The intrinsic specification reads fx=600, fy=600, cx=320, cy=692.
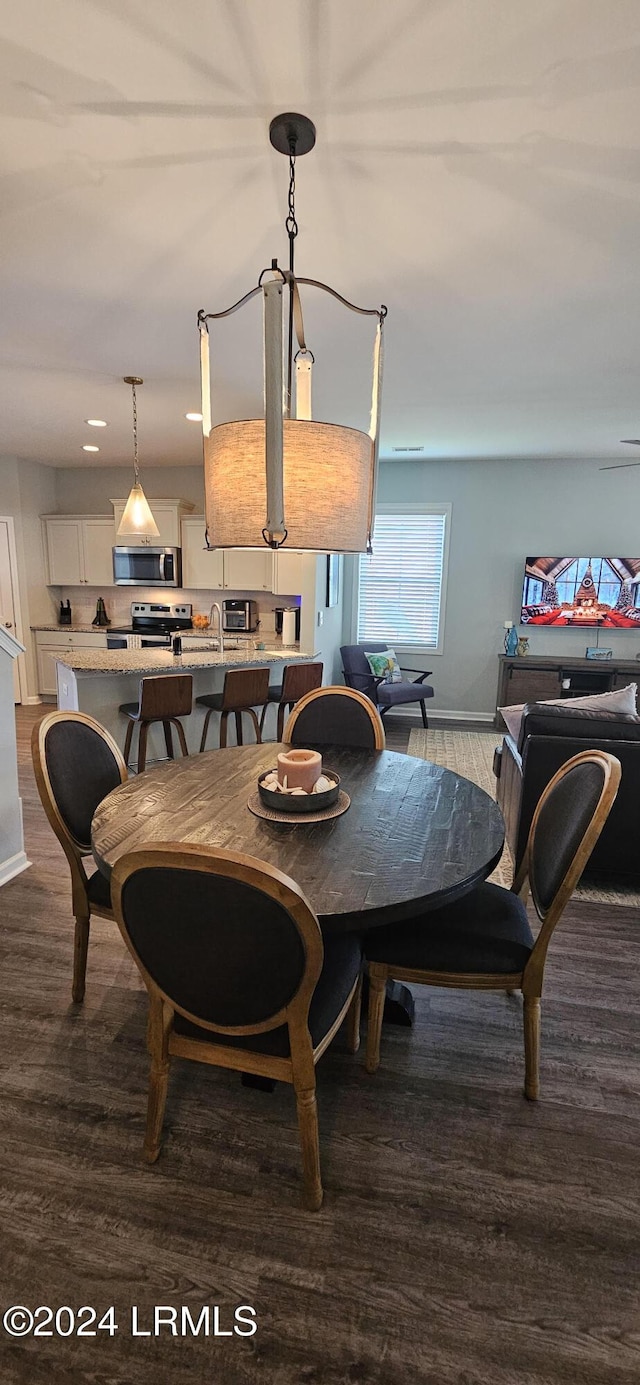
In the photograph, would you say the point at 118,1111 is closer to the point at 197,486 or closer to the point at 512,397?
the point at 512,397

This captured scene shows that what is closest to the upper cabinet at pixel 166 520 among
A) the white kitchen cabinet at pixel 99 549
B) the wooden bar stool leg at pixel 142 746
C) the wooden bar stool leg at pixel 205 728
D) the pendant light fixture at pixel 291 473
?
the white kitchen cabinet at pixel 99 549

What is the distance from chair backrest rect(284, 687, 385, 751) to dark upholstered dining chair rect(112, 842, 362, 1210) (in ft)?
4.18

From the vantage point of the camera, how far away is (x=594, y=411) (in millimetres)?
4117

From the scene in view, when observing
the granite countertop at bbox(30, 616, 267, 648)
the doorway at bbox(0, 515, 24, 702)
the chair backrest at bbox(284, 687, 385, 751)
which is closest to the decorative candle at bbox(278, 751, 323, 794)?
the chair backrest at bbox(284, 687, 385, 751)

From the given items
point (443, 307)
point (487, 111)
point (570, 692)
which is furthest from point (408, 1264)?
point (570, 692)

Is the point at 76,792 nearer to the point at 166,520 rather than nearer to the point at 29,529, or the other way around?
the point at 166,520

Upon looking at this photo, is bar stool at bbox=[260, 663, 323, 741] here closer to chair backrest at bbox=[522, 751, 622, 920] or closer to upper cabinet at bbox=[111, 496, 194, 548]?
upper cabinet at bbox=[111, 496, 194, 548]

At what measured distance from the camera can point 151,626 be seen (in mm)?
6480

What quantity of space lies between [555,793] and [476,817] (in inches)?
9.9

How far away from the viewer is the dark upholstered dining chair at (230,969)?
1130 millimetres

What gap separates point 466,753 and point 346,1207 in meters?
4.13

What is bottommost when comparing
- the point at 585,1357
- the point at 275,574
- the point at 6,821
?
the point at 585,1357

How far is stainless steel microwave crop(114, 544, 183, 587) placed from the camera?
6176 mm

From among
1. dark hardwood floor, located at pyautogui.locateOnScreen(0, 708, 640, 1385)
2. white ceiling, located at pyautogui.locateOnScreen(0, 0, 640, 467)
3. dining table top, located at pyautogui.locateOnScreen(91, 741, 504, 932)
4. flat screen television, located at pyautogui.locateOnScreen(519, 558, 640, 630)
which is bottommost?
dark hardwood floor, located at pyautogui.locateOnScreen(0, 708, 640, 1385)
